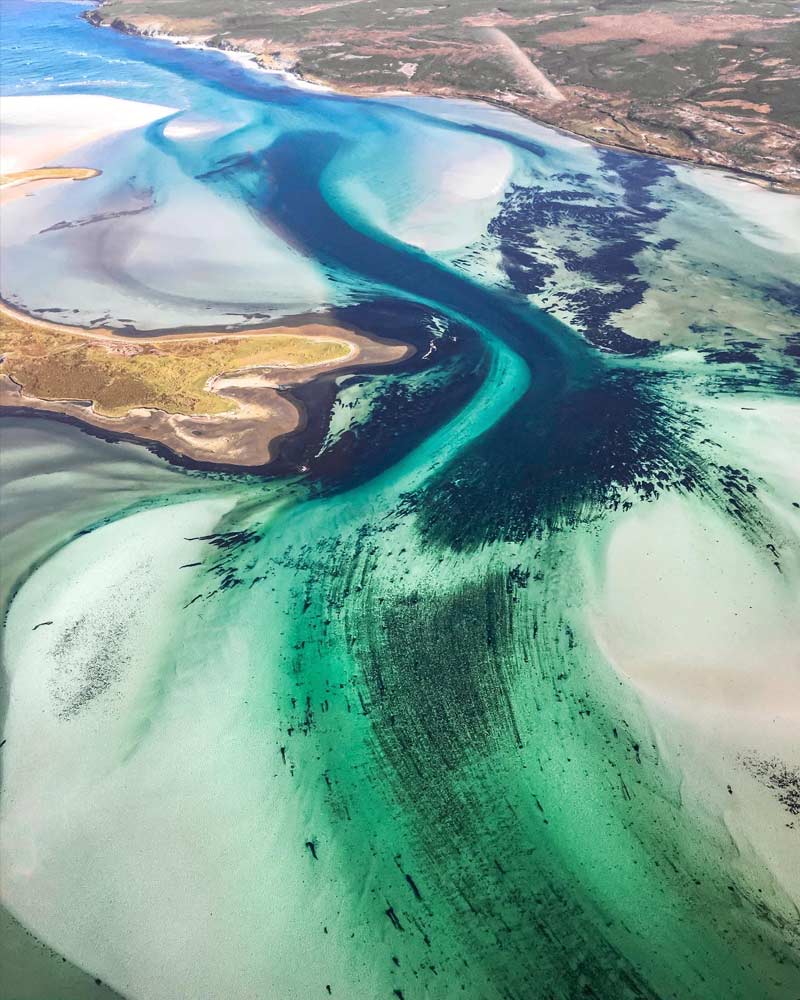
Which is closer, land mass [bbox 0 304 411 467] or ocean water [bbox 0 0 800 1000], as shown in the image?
ocean water [bbox 0 0 800 1000]

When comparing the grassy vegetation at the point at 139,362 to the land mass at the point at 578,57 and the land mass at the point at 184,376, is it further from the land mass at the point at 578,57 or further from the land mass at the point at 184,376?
the land mass at the point at 578,57

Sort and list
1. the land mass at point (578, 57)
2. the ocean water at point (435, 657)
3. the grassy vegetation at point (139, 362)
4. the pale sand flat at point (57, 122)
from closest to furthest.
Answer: the ocean water at point (435, 657) < the grassy vegetation at point (139, 362) < the land mass at point (578, 57) < the pale sand flat at point (57, 122)

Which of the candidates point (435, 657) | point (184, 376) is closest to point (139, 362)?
point (184, 376)

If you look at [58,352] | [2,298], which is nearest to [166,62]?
[2,298]

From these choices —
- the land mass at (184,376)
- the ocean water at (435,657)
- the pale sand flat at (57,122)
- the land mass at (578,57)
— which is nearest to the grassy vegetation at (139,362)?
the land mass at (184,376)

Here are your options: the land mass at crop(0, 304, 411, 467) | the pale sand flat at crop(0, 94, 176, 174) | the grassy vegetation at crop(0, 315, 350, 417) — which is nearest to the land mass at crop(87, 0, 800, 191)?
the pale sand flat at crop(0, 94, 176, 174)

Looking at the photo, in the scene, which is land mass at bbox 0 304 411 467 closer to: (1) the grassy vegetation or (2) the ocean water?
(1) the grassy vegetation
